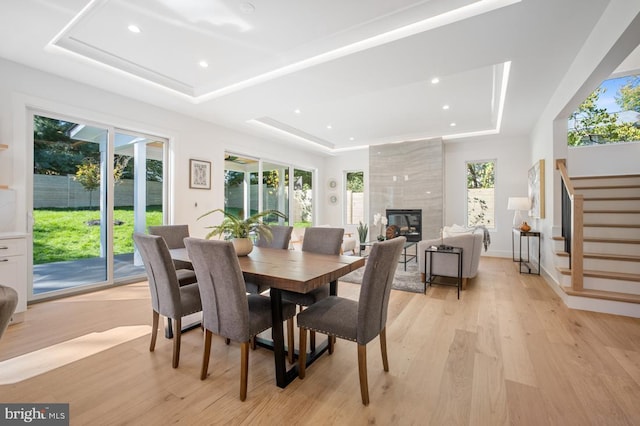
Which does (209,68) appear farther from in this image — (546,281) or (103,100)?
(546,281)

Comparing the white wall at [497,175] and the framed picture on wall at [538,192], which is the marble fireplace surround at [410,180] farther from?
the framed picture on wall at [538,192]

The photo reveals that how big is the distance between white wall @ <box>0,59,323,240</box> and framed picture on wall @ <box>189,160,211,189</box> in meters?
0.09

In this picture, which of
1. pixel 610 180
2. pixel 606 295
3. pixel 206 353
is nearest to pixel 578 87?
pixel 606 295

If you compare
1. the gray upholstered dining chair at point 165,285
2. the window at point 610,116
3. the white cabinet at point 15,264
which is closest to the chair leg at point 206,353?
the gray upholstered dining chair at point 165,285

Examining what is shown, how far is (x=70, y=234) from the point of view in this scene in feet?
11.8

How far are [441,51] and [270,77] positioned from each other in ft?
6.05

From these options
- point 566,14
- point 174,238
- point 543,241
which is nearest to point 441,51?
point 566,14

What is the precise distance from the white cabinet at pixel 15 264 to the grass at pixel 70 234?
28.8 inches

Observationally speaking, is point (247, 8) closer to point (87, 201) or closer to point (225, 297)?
point (225, 297)

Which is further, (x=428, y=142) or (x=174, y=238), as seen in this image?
(x=428, y=142)

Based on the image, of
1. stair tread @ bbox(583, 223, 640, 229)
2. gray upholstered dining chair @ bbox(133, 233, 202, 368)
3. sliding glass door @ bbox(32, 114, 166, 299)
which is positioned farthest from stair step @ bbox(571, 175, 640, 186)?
sliding glass door @ bbox(32, 114, 166, 299)

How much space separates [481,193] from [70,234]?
7574 mm

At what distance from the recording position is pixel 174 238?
302 centimetres

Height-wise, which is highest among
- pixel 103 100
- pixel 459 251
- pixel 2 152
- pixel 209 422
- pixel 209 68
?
pixel 209 68
